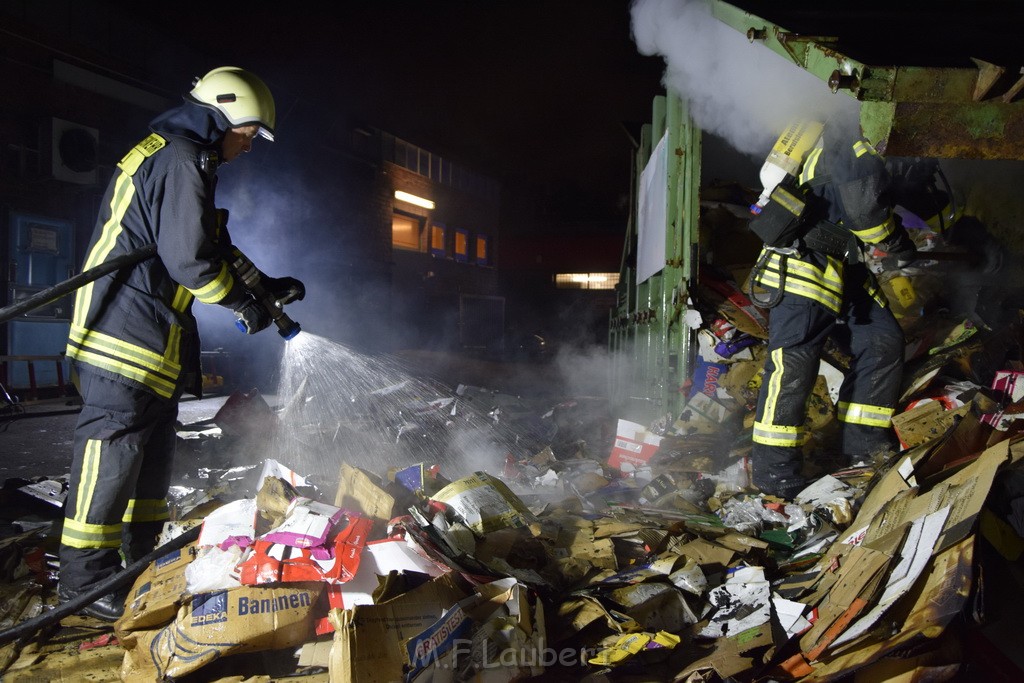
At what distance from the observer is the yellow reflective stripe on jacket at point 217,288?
2193 mm

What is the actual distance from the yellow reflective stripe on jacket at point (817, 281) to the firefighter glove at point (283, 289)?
2416 millimetres

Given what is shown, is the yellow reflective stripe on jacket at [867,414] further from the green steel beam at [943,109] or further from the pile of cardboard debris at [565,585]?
the green steel beam at [943,109]

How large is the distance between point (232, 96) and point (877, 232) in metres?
2.94

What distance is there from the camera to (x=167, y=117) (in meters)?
2.35

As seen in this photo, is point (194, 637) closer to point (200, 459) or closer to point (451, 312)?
point (200, 459)

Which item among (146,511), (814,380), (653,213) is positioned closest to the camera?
(146,511)

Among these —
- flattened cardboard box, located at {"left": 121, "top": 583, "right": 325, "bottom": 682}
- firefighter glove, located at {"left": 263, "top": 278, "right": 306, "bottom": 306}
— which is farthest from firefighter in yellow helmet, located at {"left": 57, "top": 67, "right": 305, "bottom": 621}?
flattened cardboard box, located at {"left": 121, "top": 583, "right": 325, "bottom": 682}

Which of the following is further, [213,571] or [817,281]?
[817,281]

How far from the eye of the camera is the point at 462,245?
63.9ft

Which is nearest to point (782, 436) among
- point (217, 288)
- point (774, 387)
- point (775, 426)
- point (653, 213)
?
point (775, 426)

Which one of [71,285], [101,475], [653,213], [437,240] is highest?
[437,240]

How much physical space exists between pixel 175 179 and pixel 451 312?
1559 cm

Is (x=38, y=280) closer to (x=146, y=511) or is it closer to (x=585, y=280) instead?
(x=146, y=511)

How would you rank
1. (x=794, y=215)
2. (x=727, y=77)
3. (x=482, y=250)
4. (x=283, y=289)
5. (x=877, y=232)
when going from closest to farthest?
(x=283, y=289) → (x=877, y=232) → (x=794, y=215) → (x=727, y=77) → (x=482, y=250)
